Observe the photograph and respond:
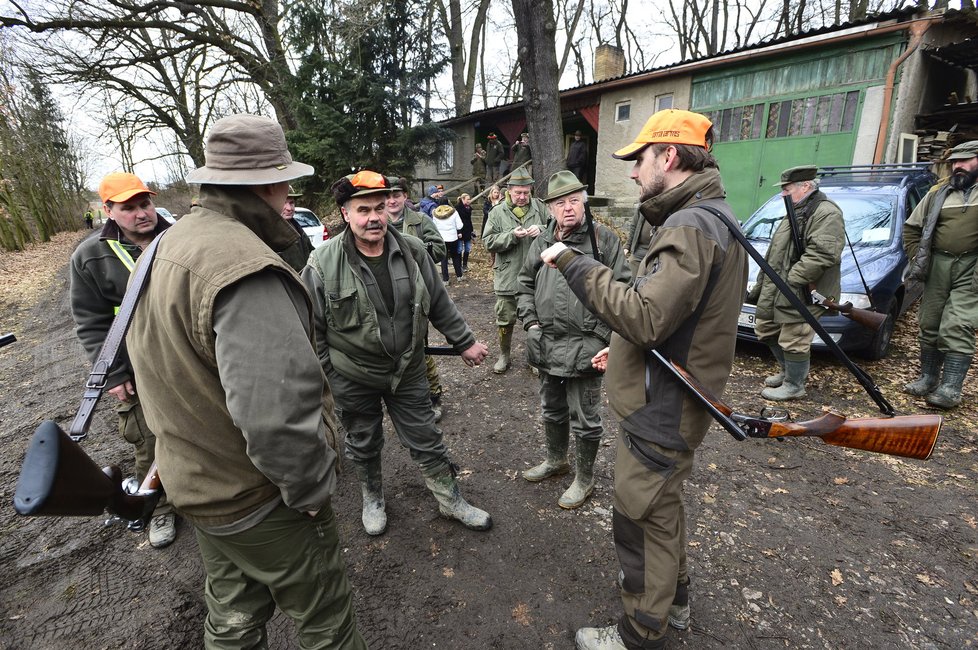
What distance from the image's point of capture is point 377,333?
2.56 meters

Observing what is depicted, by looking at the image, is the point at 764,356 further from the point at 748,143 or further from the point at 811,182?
the point at 748,143

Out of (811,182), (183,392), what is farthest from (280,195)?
(811,182)

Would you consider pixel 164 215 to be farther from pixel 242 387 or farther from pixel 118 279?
pixel 242 387

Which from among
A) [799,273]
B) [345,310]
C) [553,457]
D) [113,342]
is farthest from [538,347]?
[799,273]

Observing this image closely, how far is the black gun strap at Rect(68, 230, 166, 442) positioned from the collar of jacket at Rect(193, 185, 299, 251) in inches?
7.0

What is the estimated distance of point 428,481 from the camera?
3.01 meters

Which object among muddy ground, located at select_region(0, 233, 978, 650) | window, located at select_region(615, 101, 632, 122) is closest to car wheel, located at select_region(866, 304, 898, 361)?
muddy ground, located at select_region(0, 233, 978, 650)

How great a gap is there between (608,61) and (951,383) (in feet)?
54.8

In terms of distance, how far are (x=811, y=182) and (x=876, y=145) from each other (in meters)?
6.43

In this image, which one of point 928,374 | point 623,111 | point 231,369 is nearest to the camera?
point 231,369

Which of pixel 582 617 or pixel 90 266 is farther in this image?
pixel 90 266

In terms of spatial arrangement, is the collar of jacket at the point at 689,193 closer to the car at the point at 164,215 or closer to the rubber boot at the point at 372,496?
the car at the point at 164,215

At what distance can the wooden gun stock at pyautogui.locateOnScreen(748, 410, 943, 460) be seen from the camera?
6.13 ft

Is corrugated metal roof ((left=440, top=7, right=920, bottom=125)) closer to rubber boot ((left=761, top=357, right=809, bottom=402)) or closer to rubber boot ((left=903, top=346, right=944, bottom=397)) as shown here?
rubber boot ((left=903, top=346, right=944, bottom=397))
